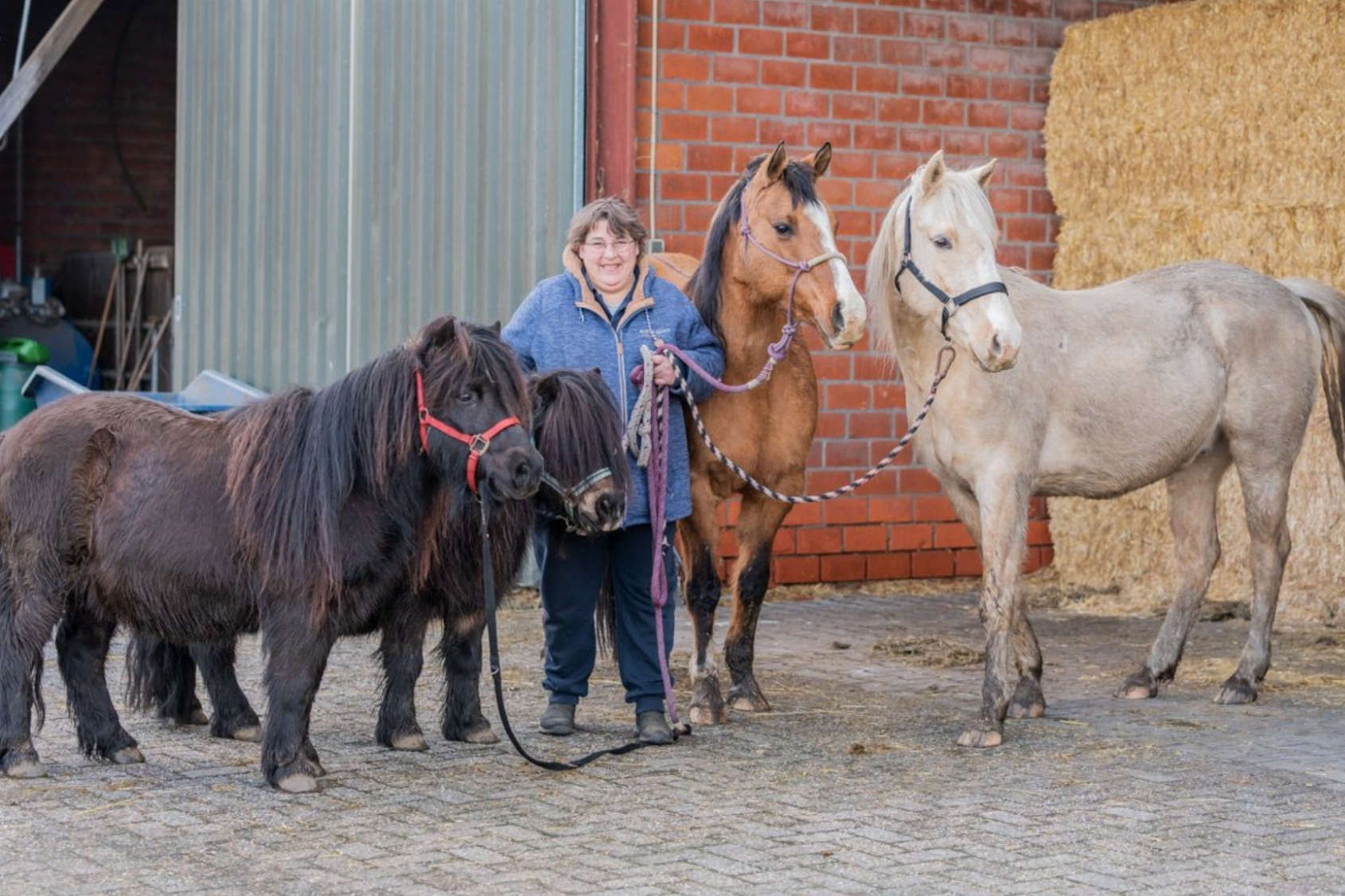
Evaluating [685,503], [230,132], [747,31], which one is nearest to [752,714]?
[685,503]

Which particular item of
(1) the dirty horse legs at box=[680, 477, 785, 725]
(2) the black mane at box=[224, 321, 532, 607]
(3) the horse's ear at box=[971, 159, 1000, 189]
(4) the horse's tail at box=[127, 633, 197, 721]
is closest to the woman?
(1) the dirty horse legs at box=[680, 477, 785, 725]

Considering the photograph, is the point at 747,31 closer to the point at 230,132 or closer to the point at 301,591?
the point at 230,132

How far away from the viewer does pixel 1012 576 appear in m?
6.27

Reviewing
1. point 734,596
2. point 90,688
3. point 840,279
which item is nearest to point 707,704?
point 734,596

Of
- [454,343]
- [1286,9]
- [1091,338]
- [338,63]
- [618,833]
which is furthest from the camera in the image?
[338,63]

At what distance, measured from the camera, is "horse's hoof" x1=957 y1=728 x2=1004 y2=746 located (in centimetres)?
602

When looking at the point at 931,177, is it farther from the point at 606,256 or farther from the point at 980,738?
the point at 980,738

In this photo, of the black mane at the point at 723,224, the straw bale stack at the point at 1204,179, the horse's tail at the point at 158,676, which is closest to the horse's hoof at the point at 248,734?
the horse's tail at the point at 158,676

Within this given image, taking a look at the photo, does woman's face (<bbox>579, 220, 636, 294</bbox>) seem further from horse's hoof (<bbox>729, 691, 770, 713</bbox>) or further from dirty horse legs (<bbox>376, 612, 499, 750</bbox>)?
horse's hoof (<bbox>729, 691, 770, 713</bbox>)

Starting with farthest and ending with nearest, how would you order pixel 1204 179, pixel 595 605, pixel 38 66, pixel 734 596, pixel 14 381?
pixel 14 381 < pixel 38 66 < pixel 1204 179 < pixel 734 596 < pixel 595 605

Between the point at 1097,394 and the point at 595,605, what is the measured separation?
208cm

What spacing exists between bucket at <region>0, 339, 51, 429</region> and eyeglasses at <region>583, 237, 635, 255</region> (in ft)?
22.4

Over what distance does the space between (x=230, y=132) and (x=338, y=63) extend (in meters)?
1.37

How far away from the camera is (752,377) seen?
21.3 ft
